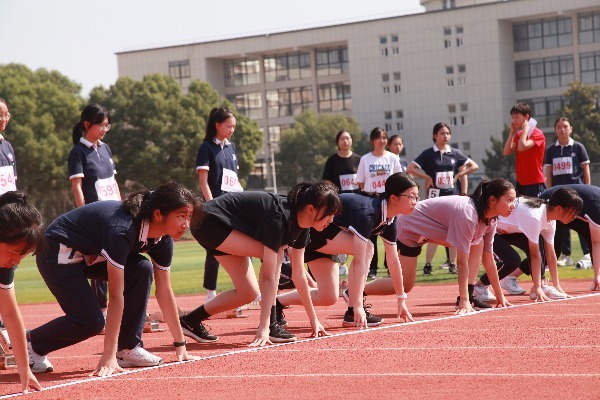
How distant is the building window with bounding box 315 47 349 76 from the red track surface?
68.0 meters

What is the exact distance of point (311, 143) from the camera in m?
67.2

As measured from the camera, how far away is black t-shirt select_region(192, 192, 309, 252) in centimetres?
756

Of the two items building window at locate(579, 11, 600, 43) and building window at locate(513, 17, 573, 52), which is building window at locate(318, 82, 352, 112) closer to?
building window at locate(513, 17, 573, 52)

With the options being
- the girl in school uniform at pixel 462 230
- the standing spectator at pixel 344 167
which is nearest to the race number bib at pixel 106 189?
the girl in school uniform at pixel 462 230

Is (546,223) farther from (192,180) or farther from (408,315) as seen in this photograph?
(192,180)

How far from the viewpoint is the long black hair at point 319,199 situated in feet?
24.6

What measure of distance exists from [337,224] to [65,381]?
2987mm

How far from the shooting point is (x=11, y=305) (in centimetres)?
594

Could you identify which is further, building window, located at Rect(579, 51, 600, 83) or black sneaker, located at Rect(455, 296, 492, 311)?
building window, located at Rect(579, 51, 600, 83)

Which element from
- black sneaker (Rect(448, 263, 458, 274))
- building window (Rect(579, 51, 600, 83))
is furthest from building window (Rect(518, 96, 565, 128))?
black sneaker (Rect(448, 263, 458, 274))

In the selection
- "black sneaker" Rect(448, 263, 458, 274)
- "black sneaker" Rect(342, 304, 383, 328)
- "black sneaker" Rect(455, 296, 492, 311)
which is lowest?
"black sneaker" Rect(448, 263, 458, 274)

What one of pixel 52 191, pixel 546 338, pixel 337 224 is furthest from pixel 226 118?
pixel 52 191

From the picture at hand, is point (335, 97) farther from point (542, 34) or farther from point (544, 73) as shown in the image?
point (542, 34)

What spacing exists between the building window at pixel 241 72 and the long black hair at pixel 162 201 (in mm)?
74051
